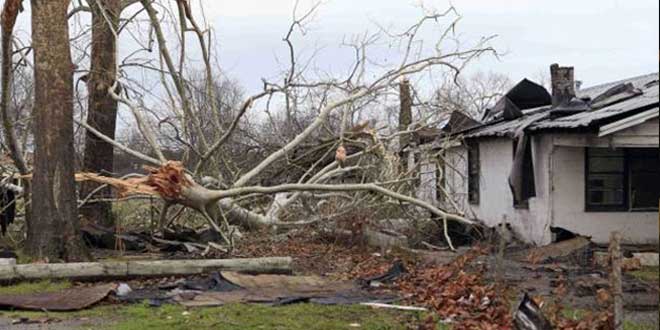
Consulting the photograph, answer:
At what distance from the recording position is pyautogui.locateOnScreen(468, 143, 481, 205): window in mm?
18219

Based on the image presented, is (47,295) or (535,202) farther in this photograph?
(535,202)

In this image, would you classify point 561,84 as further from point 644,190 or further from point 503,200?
point 644,190

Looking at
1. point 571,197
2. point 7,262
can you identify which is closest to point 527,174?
point 571,197

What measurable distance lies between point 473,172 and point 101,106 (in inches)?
348

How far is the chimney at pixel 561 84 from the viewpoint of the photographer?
15.2 metres

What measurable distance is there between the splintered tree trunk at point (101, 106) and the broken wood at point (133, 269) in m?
Answer: 5.44

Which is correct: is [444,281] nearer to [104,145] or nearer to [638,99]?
[638,99]

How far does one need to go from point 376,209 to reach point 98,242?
17.3 feet

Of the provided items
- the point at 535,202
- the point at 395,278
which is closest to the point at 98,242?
the point at 395,278

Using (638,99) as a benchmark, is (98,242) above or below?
below

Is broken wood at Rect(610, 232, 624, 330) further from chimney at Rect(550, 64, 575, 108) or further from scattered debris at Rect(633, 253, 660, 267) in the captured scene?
chimney at Rect(550, 64, 575, 108)

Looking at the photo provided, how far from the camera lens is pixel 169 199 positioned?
12.4 metres

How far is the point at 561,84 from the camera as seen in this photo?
15.6 m

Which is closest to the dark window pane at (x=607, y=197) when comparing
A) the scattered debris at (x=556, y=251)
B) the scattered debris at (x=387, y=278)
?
the scattered debris at (x=556, y=251)
